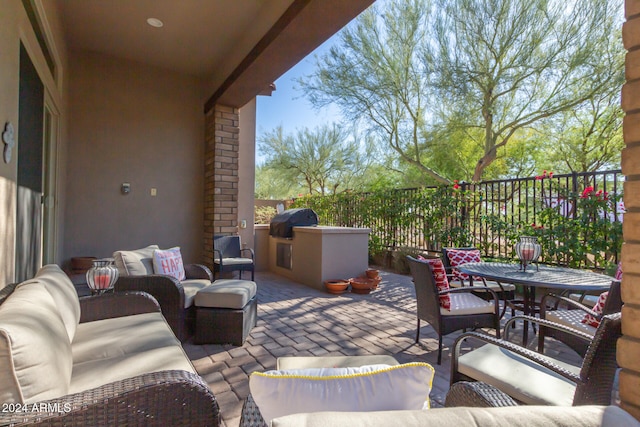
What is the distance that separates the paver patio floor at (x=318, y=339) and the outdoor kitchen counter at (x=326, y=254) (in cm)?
55

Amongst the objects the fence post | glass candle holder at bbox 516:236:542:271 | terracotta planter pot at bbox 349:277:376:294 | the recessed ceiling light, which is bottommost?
terracotta planter pot at bbox 349:277:376:294

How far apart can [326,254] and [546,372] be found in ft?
12.8

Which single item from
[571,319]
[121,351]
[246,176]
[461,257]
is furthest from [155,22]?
[571,319]

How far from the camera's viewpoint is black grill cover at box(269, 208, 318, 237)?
6516mm

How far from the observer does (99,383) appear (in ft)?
4.84

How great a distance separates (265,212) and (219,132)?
450cm

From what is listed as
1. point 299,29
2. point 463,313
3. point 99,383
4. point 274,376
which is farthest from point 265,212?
point 274,376

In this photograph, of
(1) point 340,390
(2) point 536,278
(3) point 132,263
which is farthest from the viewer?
(3) point 132,263

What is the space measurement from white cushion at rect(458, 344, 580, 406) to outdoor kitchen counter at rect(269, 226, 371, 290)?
3.65 m

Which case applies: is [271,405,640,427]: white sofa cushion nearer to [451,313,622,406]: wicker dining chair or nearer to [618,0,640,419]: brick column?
[618,0,640,419]: brick column

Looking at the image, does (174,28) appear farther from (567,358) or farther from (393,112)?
(393,112)

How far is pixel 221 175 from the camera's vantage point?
5816 millimetres

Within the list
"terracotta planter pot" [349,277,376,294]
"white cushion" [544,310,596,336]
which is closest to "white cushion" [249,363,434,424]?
"white cushion" [544,310,596,336]

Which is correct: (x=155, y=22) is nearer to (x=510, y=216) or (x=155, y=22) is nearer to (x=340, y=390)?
(x=340, y=390)
